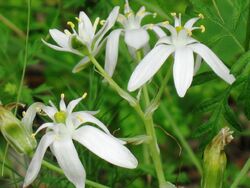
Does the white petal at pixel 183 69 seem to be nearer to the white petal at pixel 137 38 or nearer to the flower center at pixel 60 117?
the white petal at pixel 137 38

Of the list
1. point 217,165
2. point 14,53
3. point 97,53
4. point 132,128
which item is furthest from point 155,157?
point 14,53

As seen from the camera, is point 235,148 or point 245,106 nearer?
point 245,106

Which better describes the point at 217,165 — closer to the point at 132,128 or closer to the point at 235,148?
the point at 132,128

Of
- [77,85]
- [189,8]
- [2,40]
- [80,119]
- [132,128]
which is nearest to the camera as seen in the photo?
[80,119]

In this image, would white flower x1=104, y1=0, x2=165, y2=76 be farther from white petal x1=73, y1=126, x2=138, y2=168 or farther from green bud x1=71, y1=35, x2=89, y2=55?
white petal x1=73, y1=126, x2=138, y2=168

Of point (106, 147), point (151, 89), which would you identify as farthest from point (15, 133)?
point (151, 89)
